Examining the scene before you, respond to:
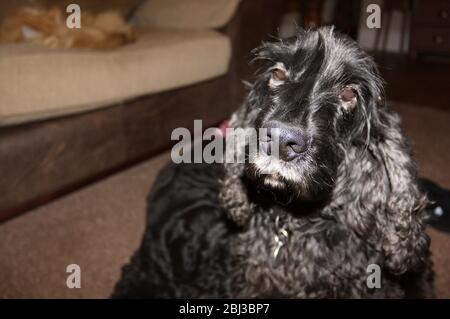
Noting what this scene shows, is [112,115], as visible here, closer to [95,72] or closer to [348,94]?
[95,72]

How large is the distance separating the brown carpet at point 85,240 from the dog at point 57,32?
1012 mm

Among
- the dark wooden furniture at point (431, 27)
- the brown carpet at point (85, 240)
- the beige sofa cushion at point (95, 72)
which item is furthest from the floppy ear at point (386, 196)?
the dark wooden furniture at point (431, 27)

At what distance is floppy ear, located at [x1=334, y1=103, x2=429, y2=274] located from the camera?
1.56 meters

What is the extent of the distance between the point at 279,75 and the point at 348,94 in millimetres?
258

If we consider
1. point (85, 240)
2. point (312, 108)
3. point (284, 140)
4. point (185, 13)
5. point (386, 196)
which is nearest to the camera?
point (284, 140)

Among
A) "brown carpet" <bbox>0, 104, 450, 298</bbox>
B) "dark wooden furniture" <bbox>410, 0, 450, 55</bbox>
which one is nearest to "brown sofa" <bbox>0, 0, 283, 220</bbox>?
"brown carpet" <bbox>0, 104, 450, 298</bbox>

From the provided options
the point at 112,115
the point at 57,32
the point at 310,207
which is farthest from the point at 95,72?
the point at 310,207

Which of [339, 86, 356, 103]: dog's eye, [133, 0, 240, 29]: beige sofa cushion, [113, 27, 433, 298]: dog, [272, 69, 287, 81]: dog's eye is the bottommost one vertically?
[113, 27, 433, 298]: dog

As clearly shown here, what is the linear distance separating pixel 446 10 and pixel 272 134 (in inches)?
247

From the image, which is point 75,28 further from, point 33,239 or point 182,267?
point 182,267

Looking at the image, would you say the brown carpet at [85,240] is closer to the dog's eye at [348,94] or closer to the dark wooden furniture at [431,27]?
the dog's eye at [348,94]

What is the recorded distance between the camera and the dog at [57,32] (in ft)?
9.00

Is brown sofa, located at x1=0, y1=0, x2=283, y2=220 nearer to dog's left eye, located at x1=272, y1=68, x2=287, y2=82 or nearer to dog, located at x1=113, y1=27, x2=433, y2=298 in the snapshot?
dog, located at x1=113, y1=27, x2=433, y2=298

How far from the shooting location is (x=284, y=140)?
1247 mm
